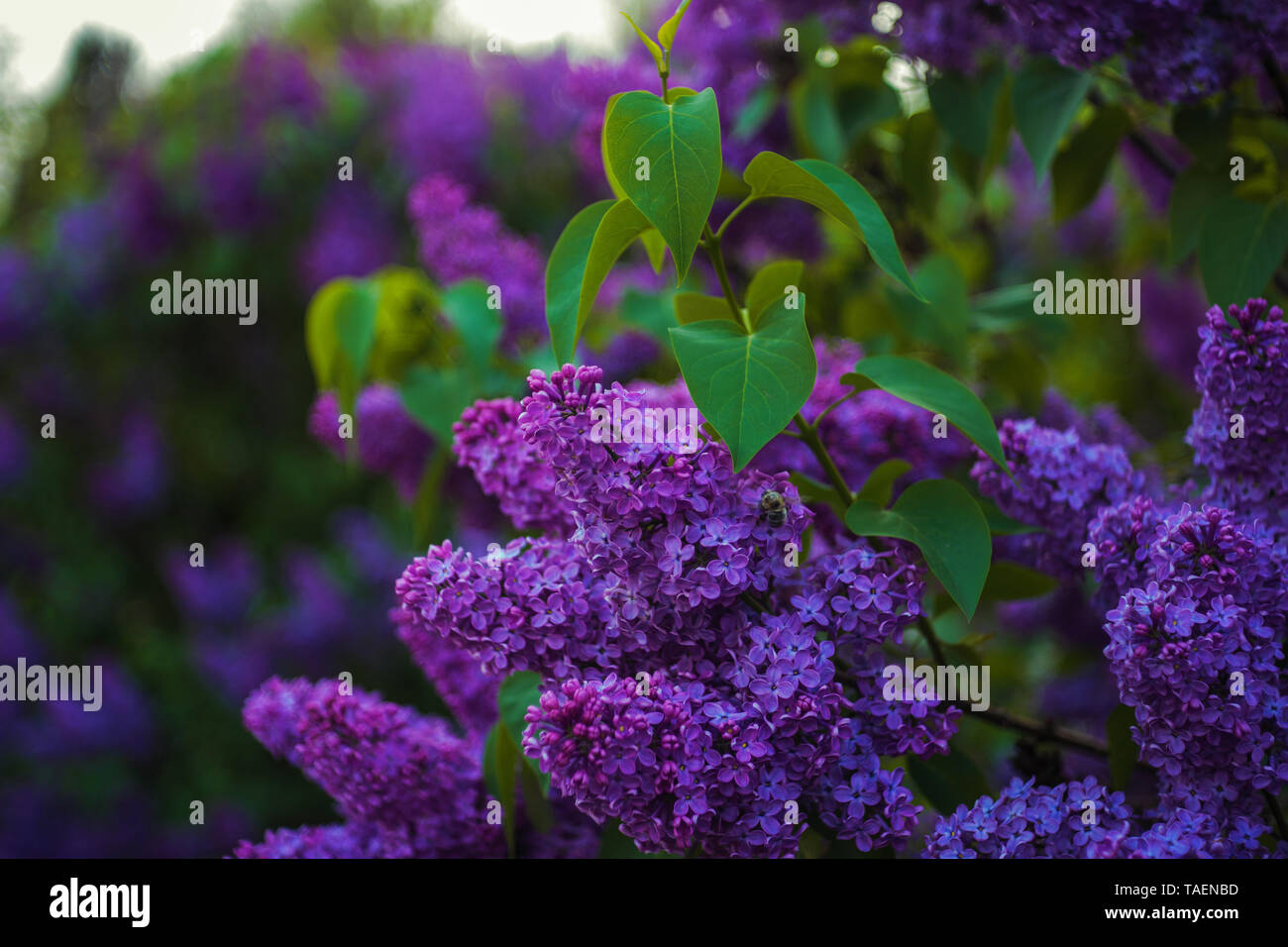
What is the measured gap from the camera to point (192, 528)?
3.52m

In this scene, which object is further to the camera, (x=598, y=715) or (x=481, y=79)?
(x=481, y=79)

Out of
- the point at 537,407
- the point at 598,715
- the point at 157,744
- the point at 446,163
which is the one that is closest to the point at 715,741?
the point at 598,715

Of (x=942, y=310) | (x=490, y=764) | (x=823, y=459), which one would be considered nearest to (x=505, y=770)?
(x=490, y=764)

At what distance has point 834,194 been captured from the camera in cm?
77

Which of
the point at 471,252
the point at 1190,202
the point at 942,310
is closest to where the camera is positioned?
the point at 1190,202

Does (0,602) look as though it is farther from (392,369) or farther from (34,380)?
(392,369)

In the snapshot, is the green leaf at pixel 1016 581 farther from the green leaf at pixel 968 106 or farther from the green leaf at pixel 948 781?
the green leaf at pixel 968 106

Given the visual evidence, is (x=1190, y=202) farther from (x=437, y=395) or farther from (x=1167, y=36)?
(x=437, y=395)

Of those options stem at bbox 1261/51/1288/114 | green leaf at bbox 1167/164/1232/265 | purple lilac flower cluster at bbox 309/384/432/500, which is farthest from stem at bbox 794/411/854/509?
purple lilac flower cluster at bbox 309/384/432/500

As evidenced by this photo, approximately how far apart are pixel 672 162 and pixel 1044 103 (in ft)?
1.83

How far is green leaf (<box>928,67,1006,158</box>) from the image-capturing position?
1.22 m

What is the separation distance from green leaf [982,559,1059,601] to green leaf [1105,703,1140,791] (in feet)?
0.39

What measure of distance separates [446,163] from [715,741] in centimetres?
228

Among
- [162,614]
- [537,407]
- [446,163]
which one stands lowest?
[162,614]
